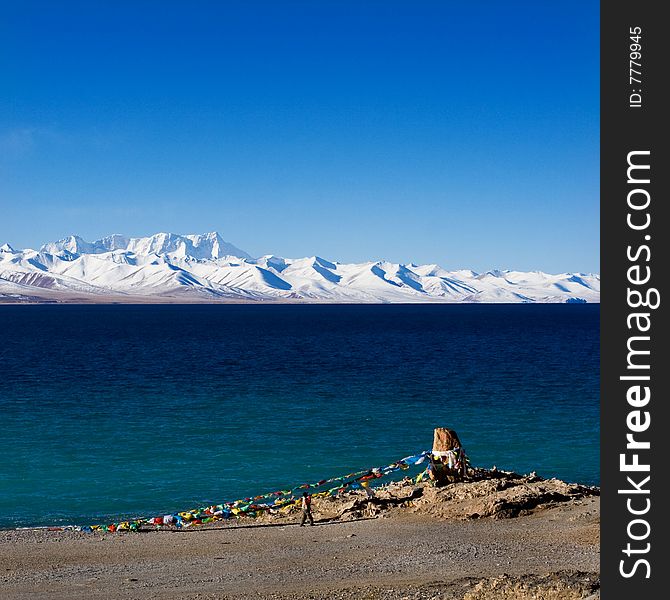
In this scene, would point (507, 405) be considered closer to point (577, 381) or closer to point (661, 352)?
point (577, 381)

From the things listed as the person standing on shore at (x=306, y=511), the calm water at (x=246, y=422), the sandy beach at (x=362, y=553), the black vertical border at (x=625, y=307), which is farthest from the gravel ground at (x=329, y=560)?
the black vertical border at (x=625, y=307)

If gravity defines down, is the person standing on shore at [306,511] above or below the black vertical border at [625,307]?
below

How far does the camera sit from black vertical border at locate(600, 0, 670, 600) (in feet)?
24.2

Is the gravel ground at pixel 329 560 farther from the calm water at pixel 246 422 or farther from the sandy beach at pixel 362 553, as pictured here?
the calm water at pixel 246 422

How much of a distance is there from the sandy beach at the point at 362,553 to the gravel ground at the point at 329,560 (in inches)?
1.1

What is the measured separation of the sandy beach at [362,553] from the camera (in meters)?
17.1

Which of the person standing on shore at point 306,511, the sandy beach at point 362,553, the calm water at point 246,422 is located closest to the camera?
the sandy beach at point 362,553

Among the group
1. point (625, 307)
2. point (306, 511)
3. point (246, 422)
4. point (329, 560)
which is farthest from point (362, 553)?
point (246, 422)

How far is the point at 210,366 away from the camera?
77.5 meters

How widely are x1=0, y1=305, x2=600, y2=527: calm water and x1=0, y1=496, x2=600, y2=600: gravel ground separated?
5.33 meters

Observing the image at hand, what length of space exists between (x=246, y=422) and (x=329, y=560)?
79.6 ft

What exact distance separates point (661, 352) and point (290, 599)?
37.8 ft

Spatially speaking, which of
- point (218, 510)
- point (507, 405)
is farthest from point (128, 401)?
point (218, 510)

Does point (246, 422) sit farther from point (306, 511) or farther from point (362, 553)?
point (362, 553)
